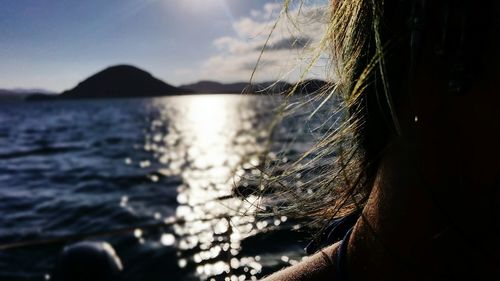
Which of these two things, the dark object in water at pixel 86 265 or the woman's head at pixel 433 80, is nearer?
the woman's head at pixel 433 80

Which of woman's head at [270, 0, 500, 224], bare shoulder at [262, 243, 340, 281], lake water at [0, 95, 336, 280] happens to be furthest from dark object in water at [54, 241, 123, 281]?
woman's head at [270, 0, 500, 224]

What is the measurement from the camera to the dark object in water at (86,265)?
26.0 feet

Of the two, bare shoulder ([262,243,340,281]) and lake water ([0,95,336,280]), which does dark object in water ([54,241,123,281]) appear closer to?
A: lake water ([0,95,336,280])

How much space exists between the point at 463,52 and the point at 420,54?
89mm

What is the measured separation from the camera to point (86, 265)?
26.8 ft

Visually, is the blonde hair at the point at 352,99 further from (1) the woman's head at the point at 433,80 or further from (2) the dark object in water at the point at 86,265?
(2) the dark object in water at the point at 86,265

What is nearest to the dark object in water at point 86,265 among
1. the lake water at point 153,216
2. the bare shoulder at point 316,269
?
the lake water at point 153,216

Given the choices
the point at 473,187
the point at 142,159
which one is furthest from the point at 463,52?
the point at 142,159

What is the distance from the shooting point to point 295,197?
1371mm

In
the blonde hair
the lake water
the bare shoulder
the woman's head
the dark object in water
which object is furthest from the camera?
the dark object in water

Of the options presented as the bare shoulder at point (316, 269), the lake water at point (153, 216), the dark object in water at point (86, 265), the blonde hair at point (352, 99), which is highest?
the blonde hair at point (352, 99)

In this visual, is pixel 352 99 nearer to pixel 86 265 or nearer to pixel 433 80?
pixel 433 80

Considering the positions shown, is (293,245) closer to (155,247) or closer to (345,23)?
(155,247)

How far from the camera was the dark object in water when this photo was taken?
26.0 feet
